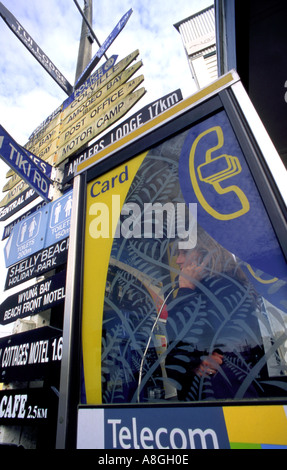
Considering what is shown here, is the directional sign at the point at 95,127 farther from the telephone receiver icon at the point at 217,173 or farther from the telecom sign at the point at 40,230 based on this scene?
the telephone receiver icon at the point at 217,173

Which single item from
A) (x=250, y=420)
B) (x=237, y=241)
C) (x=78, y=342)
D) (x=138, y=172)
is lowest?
(x=250, y=420)

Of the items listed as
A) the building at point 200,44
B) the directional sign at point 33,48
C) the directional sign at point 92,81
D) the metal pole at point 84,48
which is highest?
the building at point 200,44

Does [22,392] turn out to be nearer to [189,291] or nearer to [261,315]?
[189,291]

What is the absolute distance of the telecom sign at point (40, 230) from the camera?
252cm

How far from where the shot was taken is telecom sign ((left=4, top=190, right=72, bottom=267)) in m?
2.52

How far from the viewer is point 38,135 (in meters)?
4.05

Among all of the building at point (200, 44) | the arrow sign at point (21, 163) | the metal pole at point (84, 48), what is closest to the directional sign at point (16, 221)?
the arrow sign at point (21, 163)

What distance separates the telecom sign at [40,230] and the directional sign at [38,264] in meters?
0.06

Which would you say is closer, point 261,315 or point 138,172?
point 261,315

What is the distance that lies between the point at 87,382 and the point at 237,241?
812mm

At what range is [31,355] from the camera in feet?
6.46

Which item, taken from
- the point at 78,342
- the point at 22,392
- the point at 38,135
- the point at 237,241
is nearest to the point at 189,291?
the point at 237,241

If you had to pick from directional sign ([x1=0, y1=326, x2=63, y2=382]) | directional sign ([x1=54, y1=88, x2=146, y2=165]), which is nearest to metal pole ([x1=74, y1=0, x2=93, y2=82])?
directional sign ([x1=54, y1=88, x2=146, y2=165])

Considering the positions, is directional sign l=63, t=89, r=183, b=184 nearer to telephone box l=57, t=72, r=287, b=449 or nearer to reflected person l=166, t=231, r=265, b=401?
telephone box l=57, t=72, r=287, b=449
